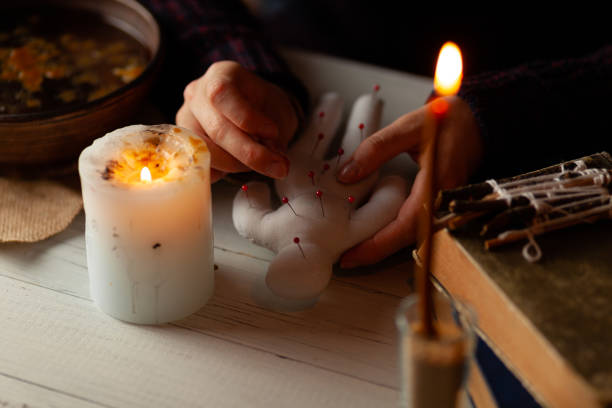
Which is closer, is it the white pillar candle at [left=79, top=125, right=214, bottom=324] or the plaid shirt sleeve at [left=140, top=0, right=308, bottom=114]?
the white pillar candle at [left=79, top=125, right=214, bottom=324]

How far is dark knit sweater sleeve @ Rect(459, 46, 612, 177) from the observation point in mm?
801

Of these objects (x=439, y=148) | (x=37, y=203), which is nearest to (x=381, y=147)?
(x=439, y=148)

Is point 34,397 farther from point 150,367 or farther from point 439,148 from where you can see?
point 439,148

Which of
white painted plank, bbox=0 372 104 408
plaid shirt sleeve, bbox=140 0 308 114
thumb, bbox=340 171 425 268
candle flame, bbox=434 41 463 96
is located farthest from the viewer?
plaid shirt sleeve, bbox=140 0 308 114

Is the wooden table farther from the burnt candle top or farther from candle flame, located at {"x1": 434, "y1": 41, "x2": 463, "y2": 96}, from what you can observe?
candle flame, located at {"x1": 434, "y1": 41, "x2": 463, "y2": 96}

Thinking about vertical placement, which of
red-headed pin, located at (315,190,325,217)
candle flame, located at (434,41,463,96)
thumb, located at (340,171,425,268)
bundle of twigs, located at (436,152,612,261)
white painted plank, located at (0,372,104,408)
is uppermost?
candle flame, located at (434,41,463,96)

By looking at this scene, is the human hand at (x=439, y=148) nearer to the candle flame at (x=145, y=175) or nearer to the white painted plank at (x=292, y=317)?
the white painted plank at (x=292, y=317)

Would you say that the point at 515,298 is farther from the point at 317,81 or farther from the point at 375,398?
the point at 317,81

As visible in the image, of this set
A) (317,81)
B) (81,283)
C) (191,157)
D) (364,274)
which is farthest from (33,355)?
(317,81)

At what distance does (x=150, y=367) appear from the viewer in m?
0.60

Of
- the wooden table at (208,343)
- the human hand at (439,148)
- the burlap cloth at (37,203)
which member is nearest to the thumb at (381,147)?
the human hand at (439,148)

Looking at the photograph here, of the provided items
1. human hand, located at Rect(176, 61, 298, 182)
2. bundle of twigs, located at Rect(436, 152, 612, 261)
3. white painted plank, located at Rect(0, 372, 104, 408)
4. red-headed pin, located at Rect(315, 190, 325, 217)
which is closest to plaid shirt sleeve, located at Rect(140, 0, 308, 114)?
human hand, located at Rect(176, 61, 298, 182)

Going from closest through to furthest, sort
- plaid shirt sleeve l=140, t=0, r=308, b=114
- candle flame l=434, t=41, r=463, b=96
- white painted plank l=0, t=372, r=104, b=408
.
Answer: candle flame l=434, t=41, r=463, b=96 < white painted plank l=0, t=372, r=104, b=408 < plaid shirt sleeve l=140, t=0, r=308, b=114

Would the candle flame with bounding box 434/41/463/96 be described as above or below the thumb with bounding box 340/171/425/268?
above
